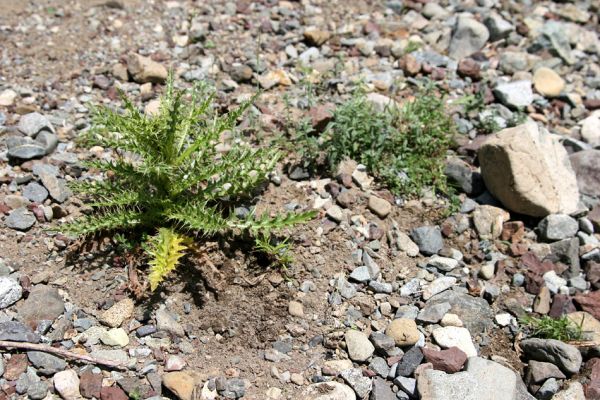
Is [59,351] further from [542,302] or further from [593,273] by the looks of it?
[593,273]

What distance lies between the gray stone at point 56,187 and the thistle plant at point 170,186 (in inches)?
4.2

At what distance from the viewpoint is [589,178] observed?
4.69 m

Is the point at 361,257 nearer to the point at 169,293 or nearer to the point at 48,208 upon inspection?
the point at 169,293

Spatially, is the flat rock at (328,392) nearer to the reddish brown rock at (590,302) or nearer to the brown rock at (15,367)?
the brown rock at (15,367)

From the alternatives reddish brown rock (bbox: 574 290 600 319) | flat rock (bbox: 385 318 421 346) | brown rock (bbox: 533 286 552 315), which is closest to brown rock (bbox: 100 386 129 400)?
flat rock (bbox: 385 318 421 346)

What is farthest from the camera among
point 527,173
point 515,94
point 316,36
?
point 316,36

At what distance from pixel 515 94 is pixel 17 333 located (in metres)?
3.86

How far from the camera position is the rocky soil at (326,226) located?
11.5 feet

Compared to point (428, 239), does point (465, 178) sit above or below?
above

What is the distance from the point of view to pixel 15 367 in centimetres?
331

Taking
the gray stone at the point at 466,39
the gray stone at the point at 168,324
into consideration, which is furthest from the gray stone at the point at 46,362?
the gray stone at the point at 466,39

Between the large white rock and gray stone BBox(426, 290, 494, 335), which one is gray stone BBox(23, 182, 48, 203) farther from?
the large white rock

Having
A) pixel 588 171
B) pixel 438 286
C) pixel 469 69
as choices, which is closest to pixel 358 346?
pixel 438 286

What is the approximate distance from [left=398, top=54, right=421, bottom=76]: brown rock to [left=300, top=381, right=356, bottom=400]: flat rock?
111 inches
